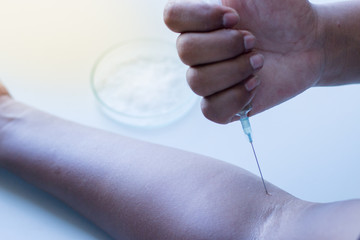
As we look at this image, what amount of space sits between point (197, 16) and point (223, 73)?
0.32 ft

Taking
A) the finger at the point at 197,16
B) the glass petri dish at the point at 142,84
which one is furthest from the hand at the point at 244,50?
the glass petri dish at the point at 142,84

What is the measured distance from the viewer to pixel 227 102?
72 cm

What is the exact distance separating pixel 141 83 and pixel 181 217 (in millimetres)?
453

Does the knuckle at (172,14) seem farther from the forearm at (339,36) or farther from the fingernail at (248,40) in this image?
the forearm at (339,36)

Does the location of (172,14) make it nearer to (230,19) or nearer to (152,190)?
(230,19)

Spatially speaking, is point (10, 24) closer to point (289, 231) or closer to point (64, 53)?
point (64, 53)

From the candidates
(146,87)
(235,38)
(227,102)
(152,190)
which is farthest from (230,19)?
(146,87)

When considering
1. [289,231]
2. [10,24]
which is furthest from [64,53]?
[289,231]

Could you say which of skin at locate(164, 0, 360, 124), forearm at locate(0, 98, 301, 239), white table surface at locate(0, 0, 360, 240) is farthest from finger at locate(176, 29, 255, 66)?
white table surface at locate(0, 0, 360, 240)

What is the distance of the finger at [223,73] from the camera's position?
0.69m

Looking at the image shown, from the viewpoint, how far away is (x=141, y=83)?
3.57 ft

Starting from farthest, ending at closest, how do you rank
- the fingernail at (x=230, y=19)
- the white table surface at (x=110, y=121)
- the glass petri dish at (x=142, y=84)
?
the glass petri dish at (x=142, y=84) → the white table surface at (x=110, y=121) → the fingernail at (x=230, y=19)

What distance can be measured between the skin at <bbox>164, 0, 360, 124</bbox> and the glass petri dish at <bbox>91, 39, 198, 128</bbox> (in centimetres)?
26

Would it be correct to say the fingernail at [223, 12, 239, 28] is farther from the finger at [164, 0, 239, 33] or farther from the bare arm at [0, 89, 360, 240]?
the bare arm at [0, 89, 360, 240]
